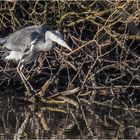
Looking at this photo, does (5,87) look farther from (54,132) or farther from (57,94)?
(54,132)

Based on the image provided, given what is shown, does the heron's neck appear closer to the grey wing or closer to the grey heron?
the grey heron

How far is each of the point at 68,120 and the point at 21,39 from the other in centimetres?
130

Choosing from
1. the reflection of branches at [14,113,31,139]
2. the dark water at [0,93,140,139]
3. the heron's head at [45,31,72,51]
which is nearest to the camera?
the reflection of branches at [14,113,31,139]

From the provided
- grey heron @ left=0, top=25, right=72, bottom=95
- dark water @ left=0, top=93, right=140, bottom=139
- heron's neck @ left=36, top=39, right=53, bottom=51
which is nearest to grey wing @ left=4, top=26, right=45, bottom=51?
grey heron @ left=0, top=25, right=72, bottom=95

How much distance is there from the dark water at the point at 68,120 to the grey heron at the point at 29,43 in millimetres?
493

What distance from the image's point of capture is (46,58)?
339 inches

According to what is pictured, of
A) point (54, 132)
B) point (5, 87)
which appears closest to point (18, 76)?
point (5, 87)

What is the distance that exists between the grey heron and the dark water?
493mm

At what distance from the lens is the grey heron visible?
25.7 feet

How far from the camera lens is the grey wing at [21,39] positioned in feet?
25.7

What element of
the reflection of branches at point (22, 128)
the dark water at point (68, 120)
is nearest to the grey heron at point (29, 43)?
the dark water at point (68, 120)

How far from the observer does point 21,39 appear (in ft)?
25.7

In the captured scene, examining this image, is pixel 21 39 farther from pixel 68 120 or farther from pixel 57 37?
pixel 68 120

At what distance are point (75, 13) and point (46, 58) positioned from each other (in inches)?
27.8
